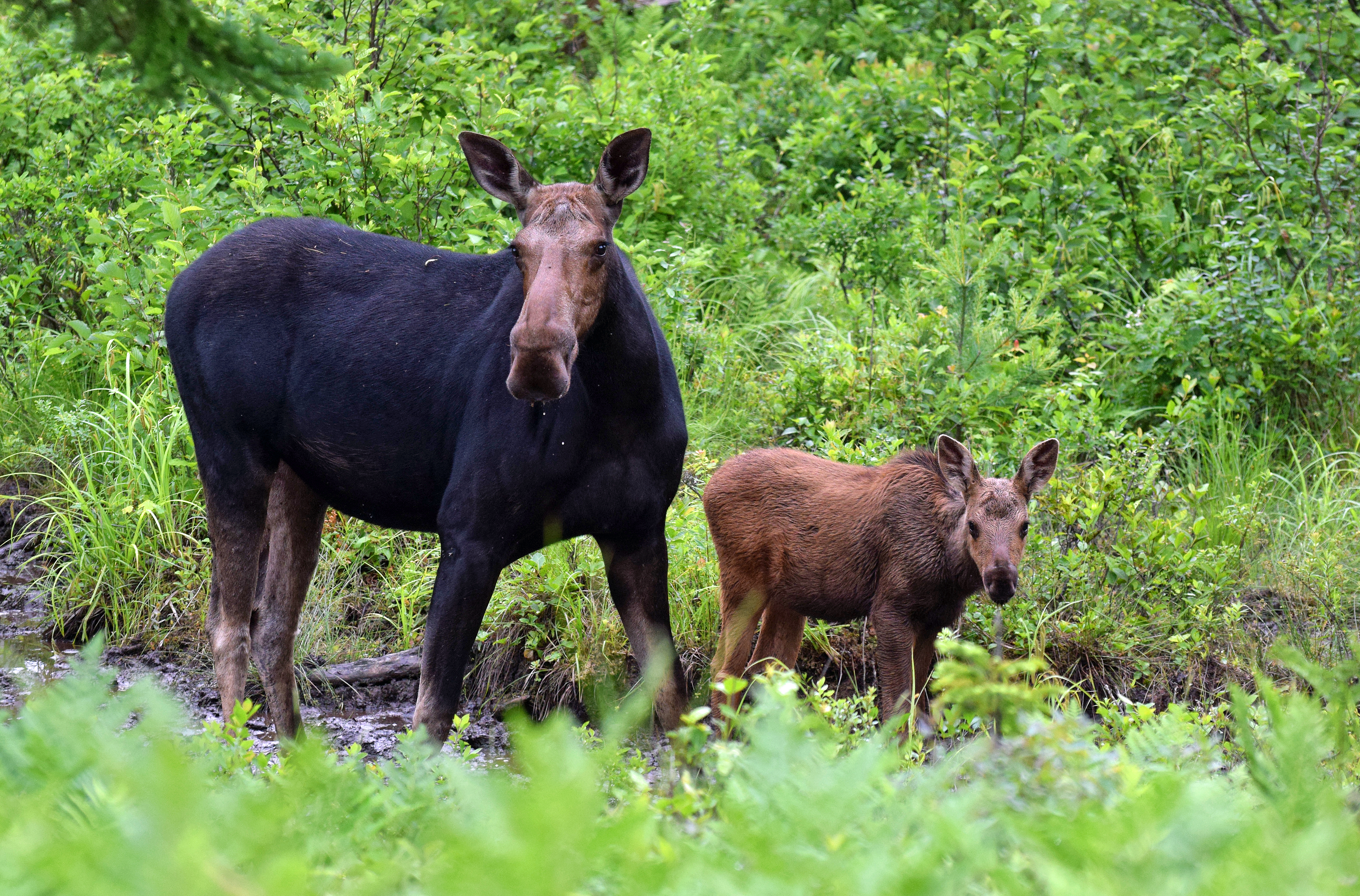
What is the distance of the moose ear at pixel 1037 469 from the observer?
232 inches

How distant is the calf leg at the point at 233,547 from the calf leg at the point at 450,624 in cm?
125

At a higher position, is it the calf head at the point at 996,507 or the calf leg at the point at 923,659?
the calf head at the point at 996,507

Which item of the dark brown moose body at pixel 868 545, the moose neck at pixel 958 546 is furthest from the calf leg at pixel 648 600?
the moose neck at pixel 958 546

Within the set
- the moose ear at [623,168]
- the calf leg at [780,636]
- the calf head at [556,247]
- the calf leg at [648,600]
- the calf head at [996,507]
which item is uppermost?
the moose ear at [623,168]

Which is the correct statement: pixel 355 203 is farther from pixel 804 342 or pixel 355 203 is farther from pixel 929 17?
pixel 929 17

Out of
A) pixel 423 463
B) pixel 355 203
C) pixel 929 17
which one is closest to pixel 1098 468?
pixel 423 463

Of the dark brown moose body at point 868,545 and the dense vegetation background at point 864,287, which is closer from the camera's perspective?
the dark brown moose body at point 868,545

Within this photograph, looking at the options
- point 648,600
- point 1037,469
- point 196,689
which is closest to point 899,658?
point 1037,469

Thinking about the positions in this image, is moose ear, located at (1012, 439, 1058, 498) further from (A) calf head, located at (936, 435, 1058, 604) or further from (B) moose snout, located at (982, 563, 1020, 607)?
(B) moose snout, located at (982, 563, 1020, 607)

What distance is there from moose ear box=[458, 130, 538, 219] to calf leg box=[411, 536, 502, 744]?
4.42ft

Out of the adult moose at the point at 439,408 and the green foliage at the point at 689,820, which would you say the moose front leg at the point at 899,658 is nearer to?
the adult moose at the point at 439,408

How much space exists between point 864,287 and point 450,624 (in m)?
5.56

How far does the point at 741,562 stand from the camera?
6453mm

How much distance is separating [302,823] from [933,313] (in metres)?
6.41
